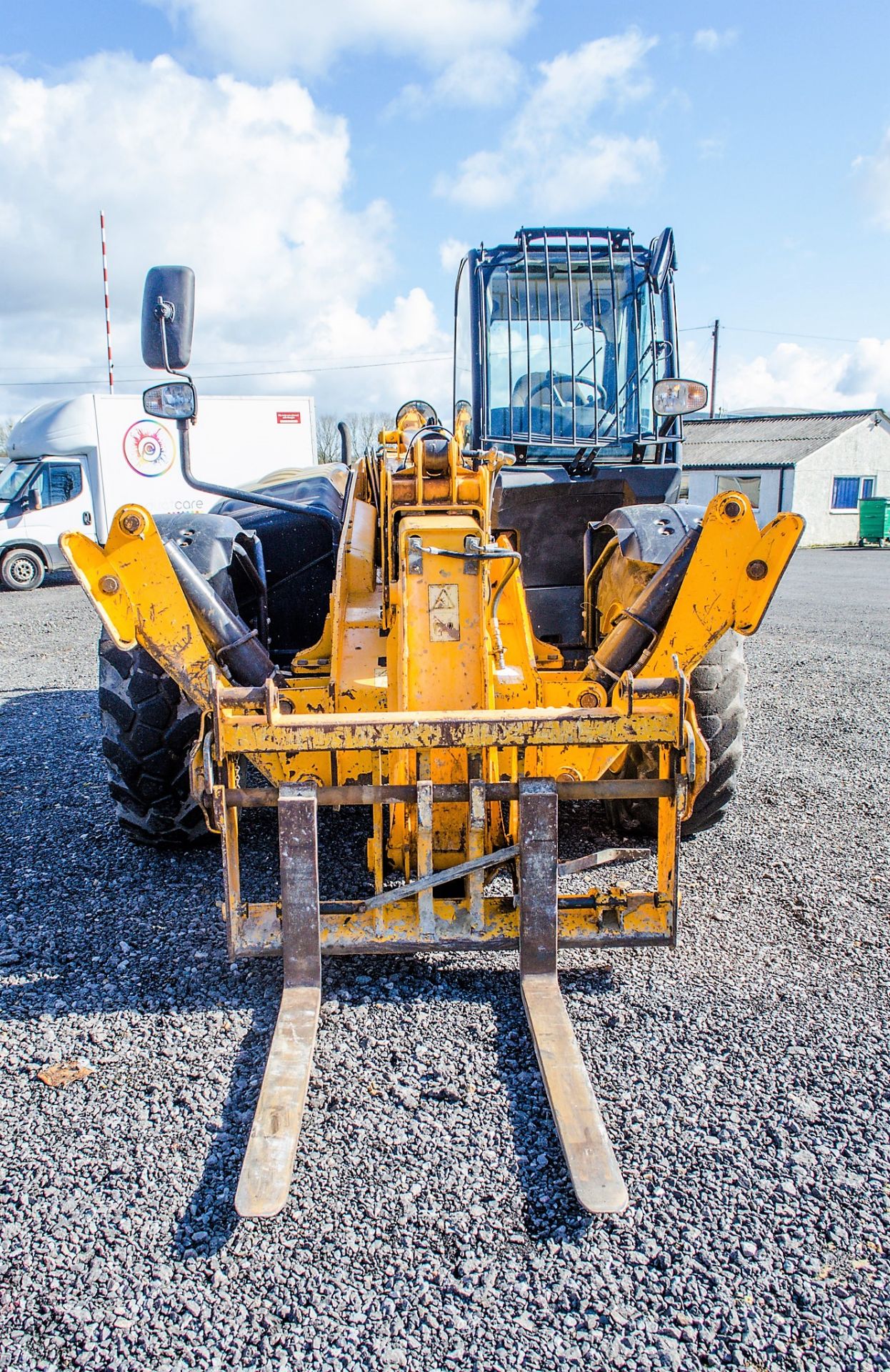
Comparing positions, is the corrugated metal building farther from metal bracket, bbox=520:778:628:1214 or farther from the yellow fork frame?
metal bracket, bbox=520:778:628:1214

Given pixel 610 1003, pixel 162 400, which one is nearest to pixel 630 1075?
pixel 610 1003

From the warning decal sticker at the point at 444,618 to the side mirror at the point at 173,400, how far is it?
1272 millimetres

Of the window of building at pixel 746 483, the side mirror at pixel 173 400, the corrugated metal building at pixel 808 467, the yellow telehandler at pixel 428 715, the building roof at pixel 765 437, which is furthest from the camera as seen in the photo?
the building roof at pixel 765 437

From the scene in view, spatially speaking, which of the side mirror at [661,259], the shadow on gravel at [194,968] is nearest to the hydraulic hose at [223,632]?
the shadow on gravel at [194,968]

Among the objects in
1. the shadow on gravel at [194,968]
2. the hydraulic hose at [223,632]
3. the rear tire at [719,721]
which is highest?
the hydraulic hose at [223,632]

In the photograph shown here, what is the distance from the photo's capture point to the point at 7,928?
3.50 metres

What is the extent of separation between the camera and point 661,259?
494cm

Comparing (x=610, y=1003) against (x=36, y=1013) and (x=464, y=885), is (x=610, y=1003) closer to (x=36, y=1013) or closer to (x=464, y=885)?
(x=464, y=885)

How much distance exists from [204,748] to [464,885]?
102 cm

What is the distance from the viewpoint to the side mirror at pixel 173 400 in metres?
3.55

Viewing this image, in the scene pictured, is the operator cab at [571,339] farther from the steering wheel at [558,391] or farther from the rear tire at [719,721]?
the rear tire at [719,721]

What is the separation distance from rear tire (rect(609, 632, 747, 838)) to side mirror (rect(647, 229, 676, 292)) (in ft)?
7.19

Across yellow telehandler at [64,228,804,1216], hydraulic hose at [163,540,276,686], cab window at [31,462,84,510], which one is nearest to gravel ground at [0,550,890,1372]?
yellow telehandler at [64,228,804,1216]

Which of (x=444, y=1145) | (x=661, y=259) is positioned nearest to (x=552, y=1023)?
(x=444, y=1145)
